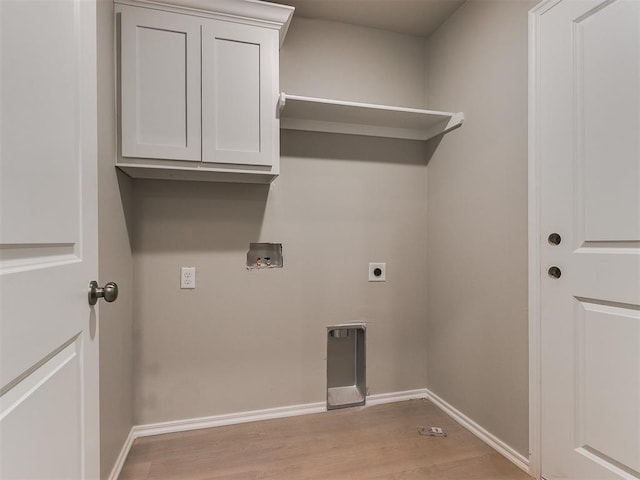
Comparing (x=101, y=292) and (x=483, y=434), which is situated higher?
(x=101, y=292)

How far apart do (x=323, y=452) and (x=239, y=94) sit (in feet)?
6.18

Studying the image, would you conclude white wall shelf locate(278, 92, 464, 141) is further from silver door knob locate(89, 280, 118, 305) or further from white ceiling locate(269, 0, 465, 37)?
silver door knob locate(89, 280, 118, 305)

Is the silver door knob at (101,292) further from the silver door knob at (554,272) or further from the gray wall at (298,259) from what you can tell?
the silver door knob at (554,272)

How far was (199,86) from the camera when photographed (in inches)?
65.7

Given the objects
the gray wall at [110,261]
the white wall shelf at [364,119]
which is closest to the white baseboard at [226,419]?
the gray wall at [110,261]

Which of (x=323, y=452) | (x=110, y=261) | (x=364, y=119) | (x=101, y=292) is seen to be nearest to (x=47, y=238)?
(x=101, y=292)

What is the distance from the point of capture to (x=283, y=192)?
217cm

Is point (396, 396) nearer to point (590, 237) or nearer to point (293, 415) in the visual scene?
point (293, 415)

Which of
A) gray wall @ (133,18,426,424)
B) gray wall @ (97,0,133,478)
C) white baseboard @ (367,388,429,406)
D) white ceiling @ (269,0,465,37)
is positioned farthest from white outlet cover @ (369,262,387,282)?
white ceiling @ (269,0,465,37)

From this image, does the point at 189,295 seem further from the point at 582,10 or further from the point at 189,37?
the point at 582,10

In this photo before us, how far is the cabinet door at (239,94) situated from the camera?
169 centimetres

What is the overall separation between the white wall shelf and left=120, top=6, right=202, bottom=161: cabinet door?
50 centimetres

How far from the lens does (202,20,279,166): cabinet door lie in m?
1.69

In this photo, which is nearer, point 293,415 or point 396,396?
point 293,415
